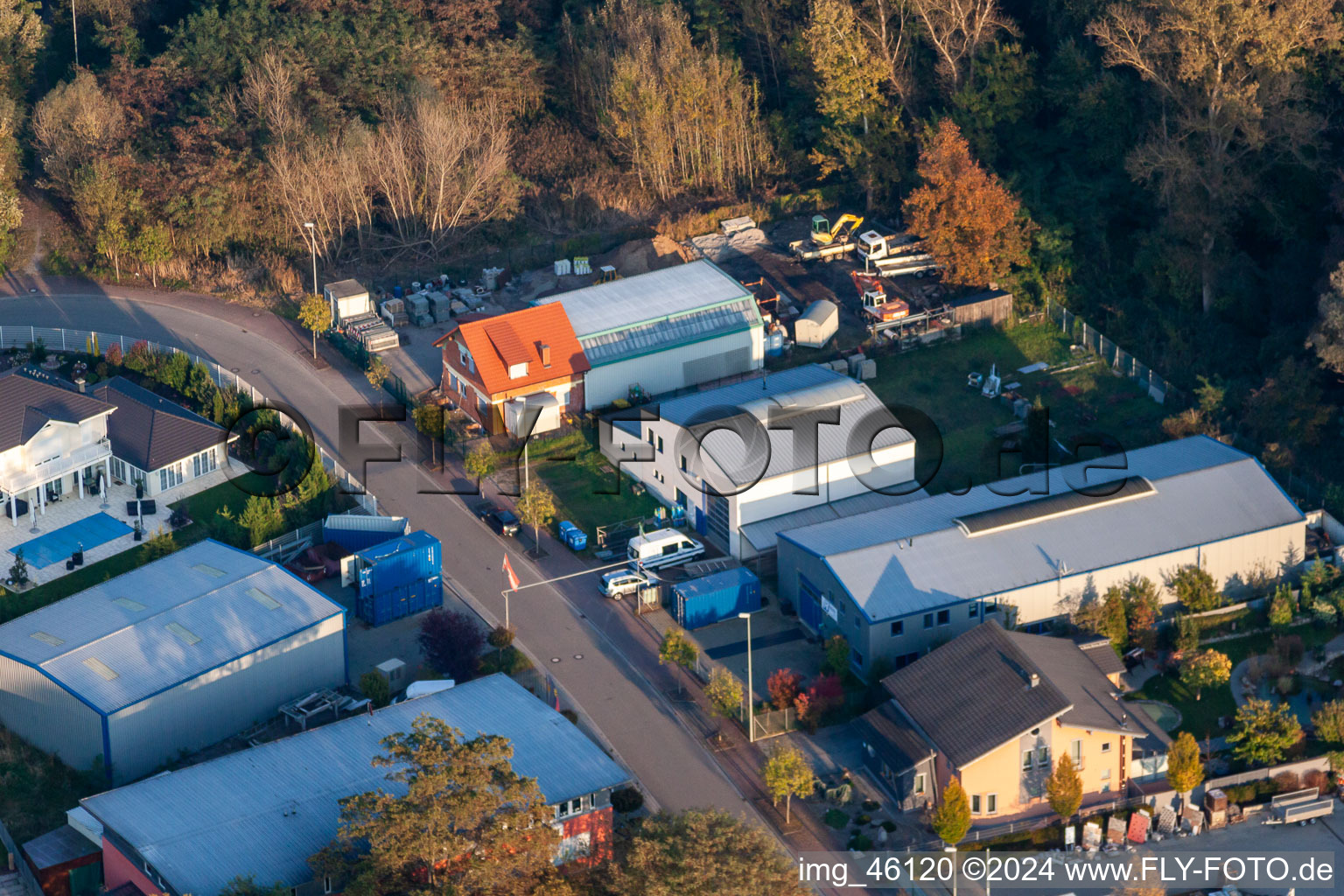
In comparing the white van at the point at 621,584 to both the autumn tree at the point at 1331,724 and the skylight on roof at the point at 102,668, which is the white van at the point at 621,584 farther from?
the autumn tree at the point at 1331,724

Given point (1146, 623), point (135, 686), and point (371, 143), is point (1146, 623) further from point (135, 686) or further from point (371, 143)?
point (371, 143)

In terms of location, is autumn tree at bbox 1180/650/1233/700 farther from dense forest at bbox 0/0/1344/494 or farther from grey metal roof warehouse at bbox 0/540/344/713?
grey metal roof warehouse at bbox 0/540/344/713

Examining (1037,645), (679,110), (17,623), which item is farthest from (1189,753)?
(679,110)

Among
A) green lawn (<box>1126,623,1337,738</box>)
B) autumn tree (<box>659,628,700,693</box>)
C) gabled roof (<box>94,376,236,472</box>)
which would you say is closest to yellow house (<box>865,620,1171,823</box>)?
green lawn (<box>1126,623,1337,738</box>)

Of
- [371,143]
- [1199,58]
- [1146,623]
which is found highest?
[1199,58]

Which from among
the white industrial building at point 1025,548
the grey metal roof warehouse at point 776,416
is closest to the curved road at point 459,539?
the white industrial building at point 1025,548

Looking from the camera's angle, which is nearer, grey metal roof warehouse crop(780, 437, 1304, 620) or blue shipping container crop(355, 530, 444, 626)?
grey metal roof warehouse crop(780, 437, 1304, 620)

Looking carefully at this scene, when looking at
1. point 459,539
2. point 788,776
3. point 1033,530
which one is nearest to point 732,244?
point 459,539
